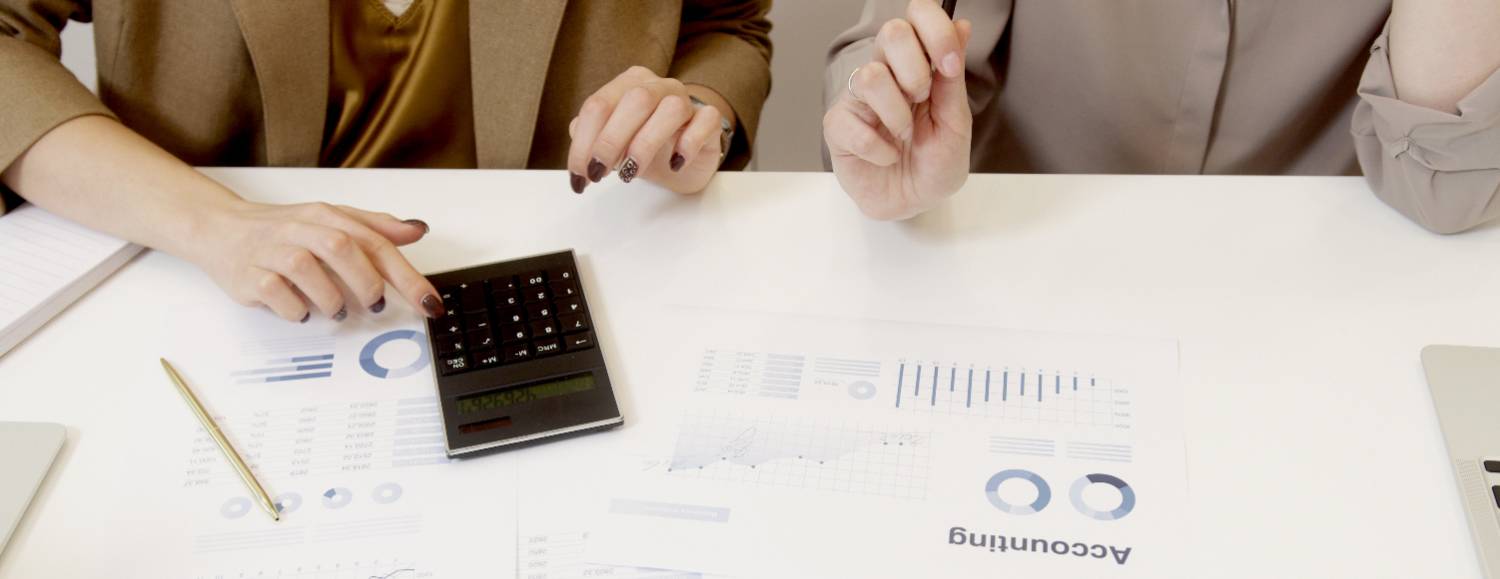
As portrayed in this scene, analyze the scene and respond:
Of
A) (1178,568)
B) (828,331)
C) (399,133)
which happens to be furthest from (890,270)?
(399,133)

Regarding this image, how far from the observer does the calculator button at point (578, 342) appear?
73 centimetres

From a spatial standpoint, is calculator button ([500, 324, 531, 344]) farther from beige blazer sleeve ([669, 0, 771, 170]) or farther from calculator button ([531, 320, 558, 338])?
beige blazer sleeve ([669, 0, 771, 170])

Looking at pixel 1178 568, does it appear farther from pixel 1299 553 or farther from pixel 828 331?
pixel 828 331

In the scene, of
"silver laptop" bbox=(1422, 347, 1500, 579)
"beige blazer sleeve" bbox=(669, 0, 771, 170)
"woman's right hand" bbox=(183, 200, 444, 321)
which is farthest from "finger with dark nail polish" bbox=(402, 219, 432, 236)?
"silver laptop" bbox=(1422, 347, 1500, 579)

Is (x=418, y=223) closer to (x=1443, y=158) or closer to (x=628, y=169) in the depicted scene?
(x=628, y=169)

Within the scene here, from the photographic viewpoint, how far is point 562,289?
776 mm

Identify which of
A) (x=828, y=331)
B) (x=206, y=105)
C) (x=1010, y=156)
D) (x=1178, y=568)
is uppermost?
(x=1010, y=156)

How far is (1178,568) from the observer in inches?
23.0

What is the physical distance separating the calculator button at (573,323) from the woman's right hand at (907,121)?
213 mm

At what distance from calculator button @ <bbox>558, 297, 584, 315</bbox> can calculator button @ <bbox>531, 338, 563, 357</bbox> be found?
3 centimetres

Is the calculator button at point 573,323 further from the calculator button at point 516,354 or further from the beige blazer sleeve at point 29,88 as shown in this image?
the beige blazer sleeve at point 29,88

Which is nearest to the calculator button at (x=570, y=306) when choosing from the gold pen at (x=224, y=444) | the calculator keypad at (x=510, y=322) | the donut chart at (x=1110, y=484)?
the calculator keypad at (x=510, y=322)

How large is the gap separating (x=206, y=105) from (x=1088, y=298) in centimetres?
78

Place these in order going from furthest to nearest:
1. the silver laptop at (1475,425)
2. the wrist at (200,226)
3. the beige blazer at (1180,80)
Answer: the beige blazer at (1180,80), the wrist at (200,226), the silver laptop at (1475,425)
